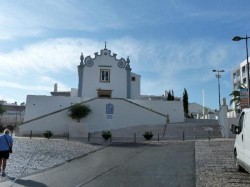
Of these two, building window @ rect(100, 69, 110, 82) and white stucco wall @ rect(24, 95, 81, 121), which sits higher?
building window @ rect(100, 69, 110, 82)

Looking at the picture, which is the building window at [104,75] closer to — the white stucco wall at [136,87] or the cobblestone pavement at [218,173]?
the white stucco wall at [136,87]

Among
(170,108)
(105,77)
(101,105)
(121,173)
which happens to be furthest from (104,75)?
(121,173)

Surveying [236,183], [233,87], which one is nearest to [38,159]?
[236,183]

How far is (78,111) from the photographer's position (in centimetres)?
3572

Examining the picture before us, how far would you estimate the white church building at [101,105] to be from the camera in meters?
36.2

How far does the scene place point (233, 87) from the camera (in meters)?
80.8

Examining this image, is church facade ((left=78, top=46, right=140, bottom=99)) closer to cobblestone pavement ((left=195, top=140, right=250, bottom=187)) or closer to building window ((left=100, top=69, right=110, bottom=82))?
building window ((left=100, top=69, right=110, bottom=82))

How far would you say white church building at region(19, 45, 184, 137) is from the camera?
3625cm

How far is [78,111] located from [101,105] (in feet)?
11.3

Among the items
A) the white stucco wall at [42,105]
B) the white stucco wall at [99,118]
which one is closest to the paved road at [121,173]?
the white stucco wall at [99,118]

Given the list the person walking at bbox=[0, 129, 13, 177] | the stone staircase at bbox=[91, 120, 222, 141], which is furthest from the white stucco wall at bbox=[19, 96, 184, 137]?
the person walking at bbox=[0, 129, 13, 177]

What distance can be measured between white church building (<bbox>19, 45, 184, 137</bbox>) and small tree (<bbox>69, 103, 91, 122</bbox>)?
905 mm

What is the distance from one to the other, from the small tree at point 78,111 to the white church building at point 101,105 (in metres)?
0.90

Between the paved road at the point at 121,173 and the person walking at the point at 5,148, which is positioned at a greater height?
the person walking at the point at 5,148
